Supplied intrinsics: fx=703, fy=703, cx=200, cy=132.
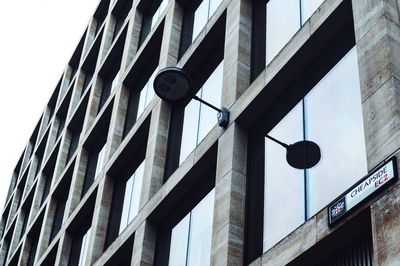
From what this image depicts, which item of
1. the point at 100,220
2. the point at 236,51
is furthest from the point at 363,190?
the point at 100,220

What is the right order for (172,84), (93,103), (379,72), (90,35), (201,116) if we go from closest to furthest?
1. (379,72)
2. (172,84)
3. (201,116)
4. (93,103)
5. (90,35)

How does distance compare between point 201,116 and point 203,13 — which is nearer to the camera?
point 201,116

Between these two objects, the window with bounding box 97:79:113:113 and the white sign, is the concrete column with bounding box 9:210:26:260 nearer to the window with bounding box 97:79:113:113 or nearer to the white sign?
the window with bounding box 97:79:113:113

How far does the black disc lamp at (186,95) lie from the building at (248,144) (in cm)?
28

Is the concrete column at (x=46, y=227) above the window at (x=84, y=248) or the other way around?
above

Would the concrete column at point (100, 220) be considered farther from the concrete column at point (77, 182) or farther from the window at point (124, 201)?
the concrete column at point (77, 182)

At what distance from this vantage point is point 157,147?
22.9 m

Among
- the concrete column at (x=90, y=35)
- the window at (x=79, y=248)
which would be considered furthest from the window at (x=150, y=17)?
the concrete column at (x=90, y=35)

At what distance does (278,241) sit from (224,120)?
13.7 feet

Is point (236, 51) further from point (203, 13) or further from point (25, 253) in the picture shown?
point (25, 253)

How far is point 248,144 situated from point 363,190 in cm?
606

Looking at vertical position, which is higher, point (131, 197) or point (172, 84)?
point (131, 197)

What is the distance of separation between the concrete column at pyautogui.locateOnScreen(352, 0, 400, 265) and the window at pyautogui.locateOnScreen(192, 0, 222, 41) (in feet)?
35.2

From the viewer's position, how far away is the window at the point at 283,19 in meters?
17.6
